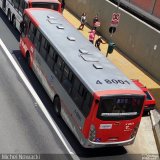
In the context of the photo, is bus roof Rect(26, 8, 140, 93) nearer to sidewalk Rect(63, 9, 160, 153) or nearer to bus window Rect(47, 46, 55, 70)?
bus window Rect(47, 46, 55, 70)

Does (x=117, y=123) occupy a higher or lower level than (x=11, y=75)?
higher

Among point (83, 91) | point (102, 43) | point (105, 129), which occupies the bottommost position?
point (102, 43)

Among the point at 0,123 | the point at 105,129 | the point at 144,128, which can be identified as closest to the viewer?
the point at 105,129

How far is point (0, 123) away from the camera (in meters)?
16.6

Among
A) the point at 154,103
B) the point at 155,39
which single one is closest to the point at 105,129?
the point at 154,103

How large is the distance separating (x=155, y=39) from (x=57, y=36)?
8.05 m

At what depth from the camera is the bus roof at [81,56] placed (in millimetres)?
14984

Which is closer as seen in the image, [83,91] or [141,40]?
→ [83,91]

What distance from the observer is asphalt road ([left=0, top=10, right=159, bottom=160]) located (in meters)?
15.5

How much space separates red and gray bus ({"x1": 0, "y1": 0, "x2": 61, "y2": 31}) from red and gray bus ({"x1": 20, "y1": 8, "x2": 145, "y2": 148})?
18.2 ft

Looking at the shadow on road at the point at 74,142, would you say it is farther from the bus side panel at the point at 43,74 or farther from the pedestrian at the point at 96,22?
the pedestrian at the point at 96,22

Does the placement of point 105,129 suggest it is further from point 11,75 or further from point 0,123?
point 11,75

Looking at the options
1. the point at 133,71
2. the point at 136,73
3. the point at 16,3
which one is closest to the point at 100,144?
the point at 136,73

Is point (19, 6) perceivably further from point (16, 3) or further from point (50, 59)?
point (50, 59)
